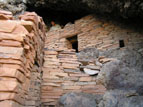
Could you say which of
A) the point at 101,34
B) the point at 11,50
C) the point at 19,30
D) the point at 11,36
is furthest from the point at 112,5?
the point at 11,50

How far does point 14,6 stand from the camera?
235 inches

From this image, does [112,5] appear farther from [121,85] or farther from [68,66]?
[121,85]

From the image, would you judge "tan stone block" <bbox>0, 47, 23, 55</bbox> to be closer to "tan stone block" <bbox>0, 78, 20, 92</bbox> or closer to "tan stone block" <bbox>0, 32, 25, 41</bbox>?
"tan stone block" <bbox>0, 32, 25, 41</bbox>

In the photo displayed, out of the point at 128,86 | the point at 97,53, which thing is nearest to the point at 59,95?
the point at 128,86

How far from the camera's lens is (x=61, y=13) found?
25.3 feet

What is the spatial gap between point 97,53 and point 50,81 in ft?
7.42

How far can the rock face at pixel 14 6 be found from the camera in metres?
5.76

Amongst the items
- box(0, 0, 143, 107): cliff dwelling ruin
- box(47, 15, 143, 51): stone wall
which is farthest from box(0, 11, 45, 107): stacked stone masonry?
box(47, 15, 143, 51): stone wall

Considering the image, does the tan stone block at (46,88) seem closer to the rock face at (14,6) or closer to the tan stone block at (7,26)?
the tan stone block at (7,26)

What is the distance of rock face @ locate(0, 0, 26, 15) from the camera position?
18.9 feet

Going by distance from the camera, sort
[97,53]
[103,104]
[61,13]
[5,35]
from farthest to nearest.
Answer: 1. [61,13]
2. [97,53]
3. [103,104]
4. [5,35]

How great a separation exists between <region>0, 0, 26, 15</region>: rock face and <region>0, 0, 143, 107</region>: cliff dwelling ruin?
289cm

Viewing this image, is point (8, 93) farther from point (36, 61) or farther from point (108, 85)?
point (108, 85)

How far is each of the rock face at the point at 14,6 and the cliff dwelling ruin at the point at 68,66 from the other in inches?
114
